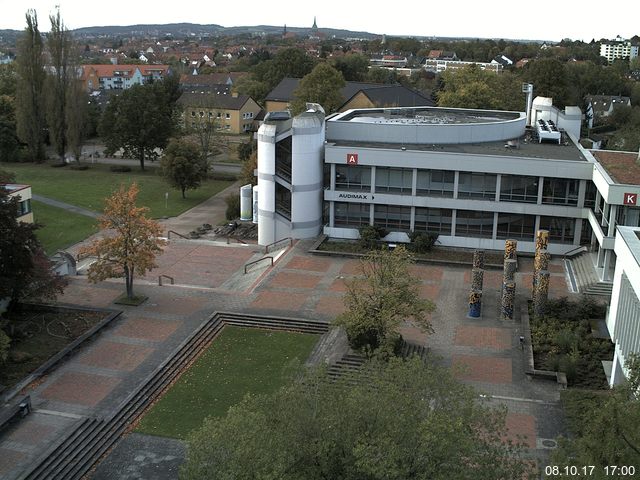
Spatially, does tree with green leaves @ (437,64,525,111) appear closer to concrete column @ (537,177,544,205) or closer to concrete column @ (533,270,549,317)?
concrete column @ (537,177,544,205)

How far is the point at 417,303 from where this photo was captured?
96.4ft

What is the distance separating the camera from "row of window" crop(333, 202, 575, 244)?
4378cm

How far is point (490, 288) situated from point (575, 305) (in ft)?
16.7

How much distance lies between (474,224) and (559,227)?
502cm

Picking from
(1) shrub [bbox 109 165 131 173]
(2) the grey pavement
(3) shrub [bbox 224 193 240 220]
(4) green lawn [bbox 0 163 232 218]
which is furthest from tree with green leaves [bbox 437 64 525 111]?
(2) the grey pavement

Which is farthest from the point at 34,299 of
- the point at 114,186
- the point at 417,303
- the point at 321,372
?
the point at 114,186

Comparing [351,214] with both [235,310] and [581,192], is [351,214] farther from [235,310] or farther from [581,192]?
[235,310]

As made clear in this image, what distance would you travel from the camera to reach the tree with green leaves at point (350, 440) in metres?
14.9

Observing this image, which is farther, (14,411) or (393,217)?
(393,217)

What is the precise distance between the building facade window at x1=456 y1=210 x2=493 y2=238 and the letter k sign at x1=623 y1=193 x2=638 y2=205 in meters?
9.61

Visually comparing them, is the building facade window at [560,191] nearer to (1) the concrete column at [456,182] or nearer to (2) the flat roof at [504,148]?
(2) the flat roof at [504,148]

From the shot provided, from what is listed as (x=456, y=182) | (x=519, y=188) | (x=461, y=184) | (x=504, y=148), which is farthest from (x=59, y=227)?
(x=519, y=188)

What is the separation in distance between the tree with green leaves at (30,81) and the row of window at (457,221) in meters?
43.5

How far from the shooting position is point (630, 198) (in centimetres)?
3603
